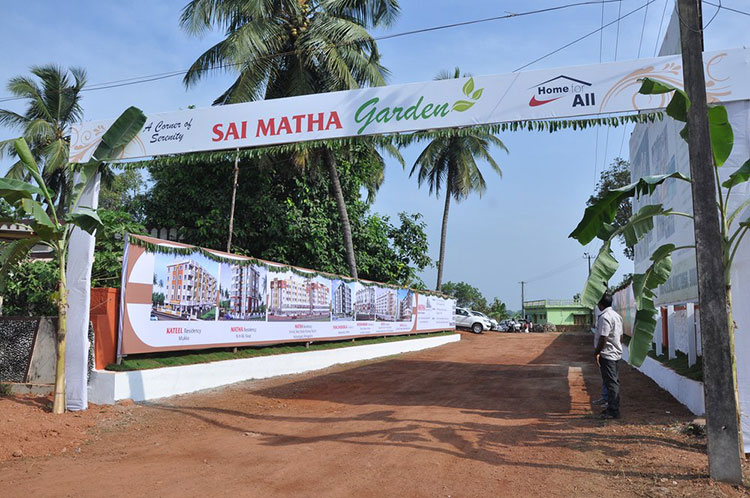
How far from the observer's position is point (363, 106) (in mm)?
8969

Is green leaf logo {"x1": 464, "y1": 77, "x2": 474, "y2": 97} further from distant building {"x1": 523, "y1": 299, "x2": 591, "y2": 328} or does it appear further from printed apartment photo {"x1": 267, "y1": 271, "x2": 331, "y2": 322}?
distant building {"x1": 523, "y1": 299, "x2": 591, "y2": 328}

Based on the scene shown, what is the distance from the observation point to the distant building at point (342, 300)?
58.9 ft

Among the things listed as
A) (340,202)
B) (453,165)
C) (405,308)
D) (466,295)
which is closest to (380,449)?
(340,202)

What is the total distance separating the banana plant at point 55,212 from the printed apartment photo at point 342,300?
9.09 meters

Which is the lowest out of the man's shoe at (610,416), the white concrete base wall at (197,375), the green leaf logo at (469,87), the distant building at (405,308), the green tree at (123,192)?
the man's shoe at (610,416)

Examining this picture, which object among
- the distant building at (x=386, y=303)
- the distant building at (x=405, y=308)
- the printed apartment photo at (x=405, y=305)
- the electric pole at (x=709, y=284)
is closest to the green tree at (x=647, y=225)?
the electric pole at (x=709, y=284)

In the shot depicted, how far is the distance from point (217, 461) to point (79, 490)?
4.61 ft

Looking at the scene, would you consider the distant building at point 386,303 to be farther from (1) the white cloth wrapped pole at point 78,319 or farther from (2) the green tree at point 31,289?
(1) the white cloth wrapped pole at point 78,319

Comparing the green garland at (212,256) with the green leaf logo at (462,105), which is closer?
the green leaf logo at (462,105)

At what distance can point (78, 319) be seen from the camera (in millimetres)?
8867

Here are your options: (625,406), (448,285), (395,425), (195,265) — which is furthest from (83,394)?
(448,285)

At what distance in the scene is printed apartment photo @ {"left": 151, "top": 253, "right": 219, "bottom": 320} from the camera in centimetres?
1049

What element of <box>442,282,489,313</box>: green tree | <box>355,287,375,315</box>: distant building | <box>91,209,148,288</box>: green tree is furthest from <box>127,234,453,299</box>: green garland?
<box>442,282,489,313</box>: green tree

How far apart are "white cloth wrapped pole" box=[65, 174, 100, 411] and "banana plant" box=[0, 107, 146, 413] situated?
0.61ft
